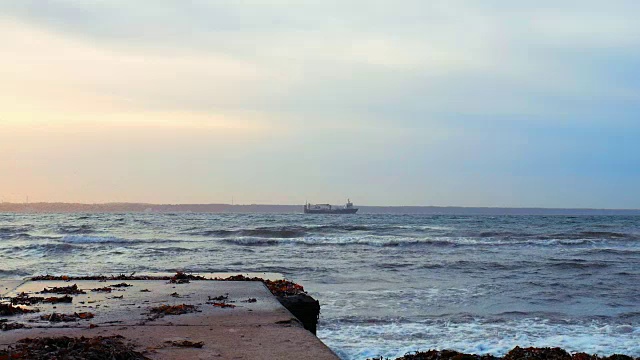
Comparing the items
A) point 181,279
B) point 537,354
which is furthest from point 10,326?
point 537,354

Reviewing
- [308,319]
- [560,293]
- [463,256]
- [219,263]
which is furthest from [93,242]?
[308,319]

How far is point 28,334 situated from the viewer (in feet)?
17.4

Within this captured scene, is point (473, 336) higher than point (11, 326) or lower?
lower

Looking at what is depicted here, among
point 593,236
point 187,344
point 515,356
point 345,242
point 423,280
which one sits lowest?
point 345,242

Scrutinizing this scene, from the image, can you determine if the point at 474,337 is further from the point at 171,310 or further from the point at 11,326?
the point at 11,326

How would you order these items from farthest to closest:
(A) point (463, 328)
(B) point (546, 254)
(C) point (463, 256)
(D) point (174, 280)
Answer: (B) point (546, 254), (C) point (463, 256), (A) point (463, 328), (D) point (174, 280)

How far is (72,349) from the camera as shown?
4520 millimetres

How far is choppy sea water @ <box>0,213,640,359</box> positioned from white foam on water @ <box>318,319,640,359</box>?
0.02 m

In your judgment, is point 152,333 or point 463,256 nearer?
point 152,333

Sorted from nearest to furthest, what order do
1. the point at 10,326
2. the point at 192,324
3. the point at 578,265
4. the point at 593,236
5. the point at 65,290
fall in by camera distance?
the point at 10,326 < the point at 192,324 < the point at 65,290 < the point at 578,265 < the point at 593,236

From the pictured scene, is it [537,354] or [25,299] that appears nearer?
[537,354]

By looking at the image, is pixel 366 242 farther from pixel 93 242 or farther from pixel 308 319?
pixel 308 319

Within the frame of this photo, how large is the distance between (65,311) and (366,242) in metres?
30.0

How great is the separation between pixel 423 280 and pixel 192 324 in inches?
493
